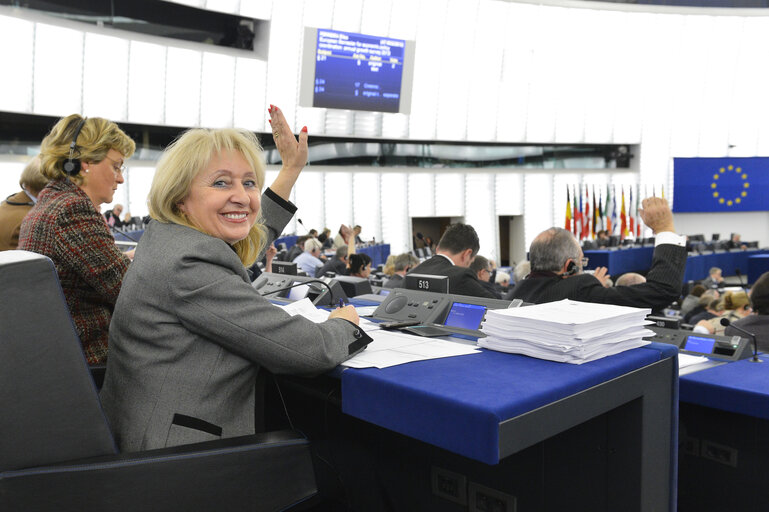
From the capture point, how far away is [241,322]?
1.27 meters

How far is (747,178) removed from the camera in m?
19.3

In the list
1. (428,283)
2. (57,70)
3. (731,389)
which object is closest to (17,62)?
(57,70)

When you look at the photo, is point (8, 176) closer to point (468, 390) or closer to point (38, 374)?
point (38, 374)

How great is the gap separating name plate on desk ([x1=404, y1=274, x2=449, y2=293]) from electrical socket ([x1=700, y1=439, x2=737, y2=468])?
97 cm

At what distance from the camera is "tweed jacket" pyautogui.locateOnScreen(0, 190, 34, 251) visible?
2.63 meters

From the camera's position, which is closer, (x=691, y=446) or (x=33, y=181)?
(x=691, y=446)

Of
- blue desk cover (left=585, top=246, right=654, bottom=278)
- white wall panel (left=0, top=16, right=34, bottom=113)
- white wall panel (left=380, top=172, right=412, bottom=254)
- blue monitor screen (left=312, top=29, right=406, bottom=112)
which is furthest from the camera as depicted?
white wall panel (left=380, top=172, right=412, bottom=254)

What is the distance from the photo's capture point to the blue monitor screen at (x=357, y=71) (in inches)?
496

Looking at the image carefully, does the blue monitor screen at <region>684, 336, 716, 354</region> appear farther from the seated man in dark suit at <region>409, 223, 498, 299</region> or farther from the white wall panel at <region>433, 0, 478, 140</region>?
the white wall panel at <region>433, 0, 478, 140</region>

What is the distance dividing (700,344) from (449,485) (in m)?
0.91

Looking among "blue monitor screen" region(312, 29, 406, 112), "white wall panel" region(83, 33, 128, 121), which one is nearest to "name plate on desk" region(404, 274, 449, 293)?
"blue monitor screen" region(312, 29, 406, 112)

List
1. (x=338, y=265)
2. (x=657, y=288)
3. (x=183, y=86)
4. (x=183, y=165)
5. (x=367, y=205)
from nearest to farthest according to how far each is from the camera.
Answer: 1. (x=183, y=165)
2. (x=657, y=288)
3. (x=338, y=265)
4. (x=183, y=86)
5. (x=367, y=205)

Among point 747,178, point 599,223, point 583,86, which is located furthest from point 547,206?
point 747,178

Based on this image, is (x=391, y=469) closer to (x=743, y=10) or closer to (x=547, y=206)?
(x=547, y=206)
